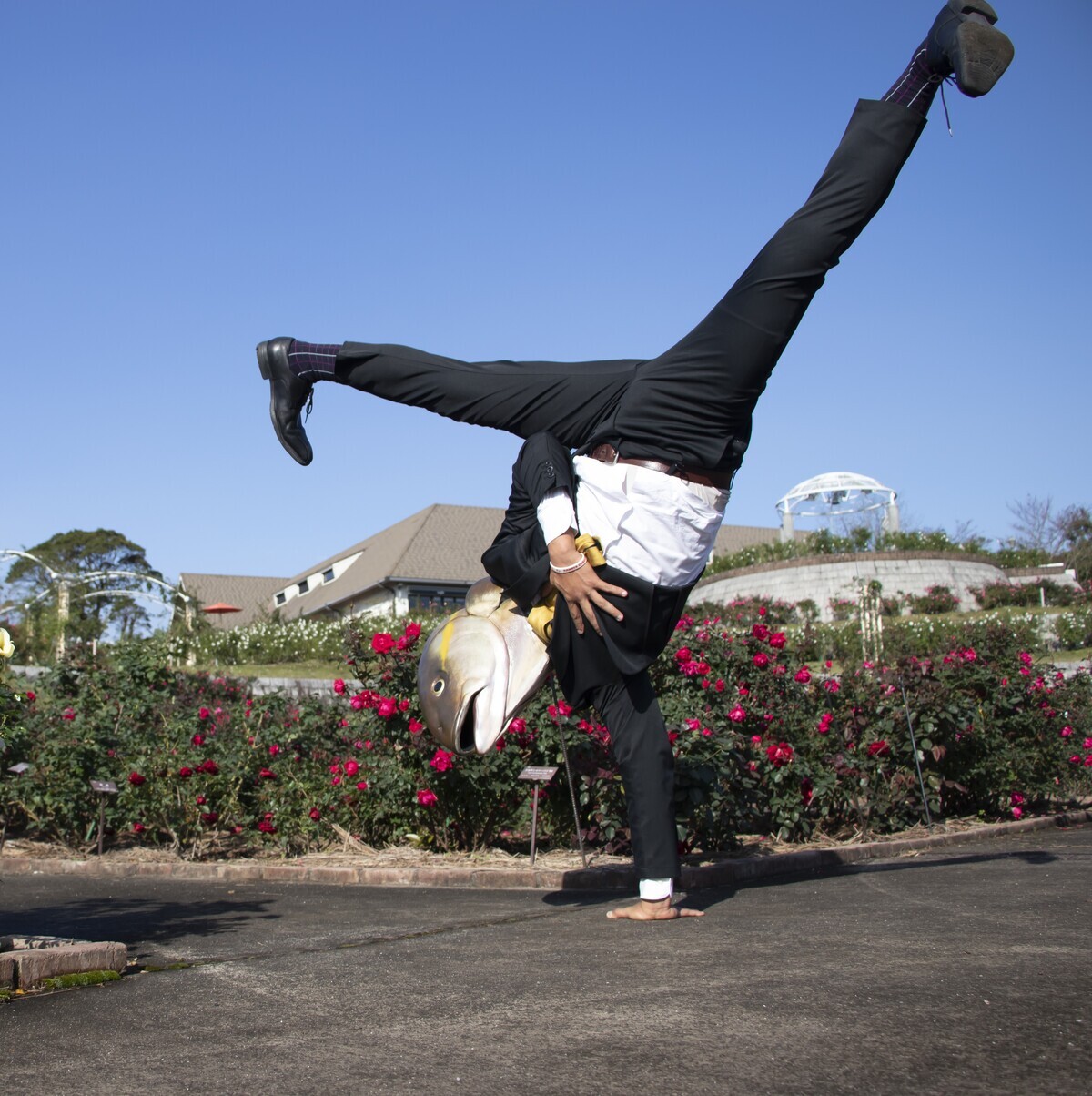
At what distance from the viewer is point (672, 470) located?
378 cm

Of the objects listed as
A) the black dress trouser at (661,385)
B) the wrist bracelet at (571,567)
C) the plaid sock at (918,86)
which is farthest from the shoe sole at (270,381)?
the plaid sock at (918,86)

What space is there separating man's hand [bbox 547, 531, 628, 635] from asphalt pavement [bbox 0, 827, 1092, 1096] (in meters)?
1.03

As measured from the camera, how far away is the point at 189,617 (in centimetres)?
2588

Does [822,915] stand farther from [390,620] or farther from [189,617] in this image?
[189,617]

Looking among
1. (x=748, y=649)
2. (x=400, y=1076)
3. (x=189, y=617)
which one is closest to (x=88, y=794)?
(x=748, y=649)

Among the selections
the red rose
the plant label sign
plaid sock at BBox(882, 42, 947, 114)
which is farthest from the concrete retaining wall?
plaid sock at BBox(882, 42, 947, 114)

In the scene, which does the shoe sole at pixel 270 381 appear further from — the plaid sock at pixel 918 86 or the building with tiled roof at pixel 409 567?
the building with tiled roof at pixel 409 567

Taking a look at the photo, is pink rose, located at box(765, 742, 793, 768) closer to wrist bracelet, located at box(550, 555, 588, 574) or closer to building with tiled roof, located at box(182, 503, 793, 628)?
wrist bracelet, located at box(550, 555, 588, 574)

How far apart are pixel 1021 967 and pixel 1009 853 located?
3.37 metres

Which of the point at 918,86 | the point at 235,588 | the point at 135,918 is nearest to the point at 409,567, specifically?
the point at 235,588

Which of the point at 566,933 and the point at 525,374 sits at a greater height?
the point at 525,374

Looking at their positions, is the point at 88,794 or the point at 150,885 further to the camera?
the point at 88,794

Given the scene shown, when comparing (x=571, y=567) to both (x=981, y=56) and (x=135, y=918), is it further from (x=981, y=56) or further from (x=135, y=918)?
(x=135, y=918)

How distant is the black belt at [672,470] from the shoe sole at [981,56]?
1.37 metres
